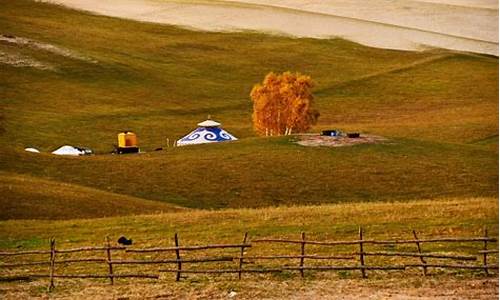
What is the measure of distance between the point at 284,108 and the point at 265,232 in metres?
76.5

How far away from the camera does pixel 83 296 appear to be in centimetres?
3681

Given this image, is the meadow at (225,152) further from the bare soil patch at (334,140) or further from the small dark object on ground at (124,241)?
the bare soil patch at (334,140)

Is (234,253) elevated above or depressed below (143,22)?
below

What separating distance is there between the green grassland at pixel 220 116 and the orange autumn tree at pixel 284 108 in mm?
2130

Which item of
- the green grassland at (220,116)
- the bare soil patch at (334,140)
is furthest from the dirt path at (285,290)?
the bare soil patch at (334,140)

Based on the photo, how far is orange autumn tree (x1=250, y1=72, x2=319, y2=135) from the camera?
122 meters

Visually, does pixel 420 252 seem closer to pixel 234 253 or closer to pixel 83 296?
pixel 234 253

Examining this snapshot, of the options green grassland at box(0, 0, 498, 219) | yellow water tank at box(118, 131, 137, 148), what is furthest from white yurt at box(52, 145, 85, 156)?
green grassland at box(0, 0, 498, 219)

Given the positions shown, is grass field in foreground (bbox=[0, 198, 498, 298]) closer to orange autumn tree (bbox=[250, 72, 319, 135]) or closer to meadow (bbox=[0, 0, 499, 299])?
meadow (bbox=[0, 0, 499, 299])

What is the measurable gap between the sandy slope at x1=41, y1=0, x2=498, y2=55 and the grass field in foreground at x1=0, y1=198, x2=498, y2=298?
10904 cm

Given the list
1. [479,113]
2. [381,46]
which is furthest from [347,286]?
[381,46]

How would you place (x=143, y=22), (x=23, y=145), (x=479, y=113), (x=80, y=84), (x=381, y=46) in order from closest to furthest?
(x=23, y=145), (x=479, y=113), (x=80, y=84), (x=381, y=46), (x=143, y=22)

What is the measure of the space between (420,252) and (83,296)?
1187cm

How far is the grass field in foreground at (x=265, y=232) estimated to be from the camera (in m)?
37.7
